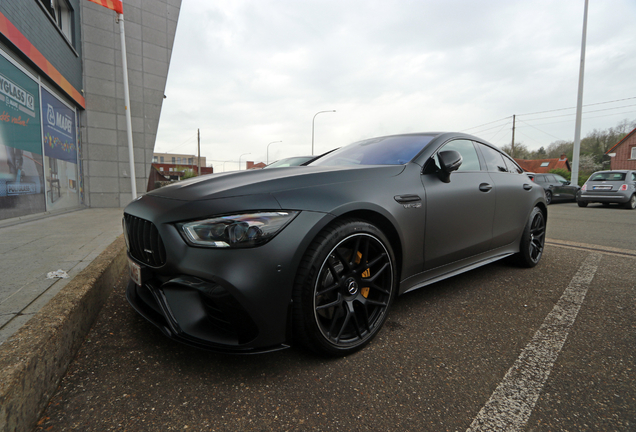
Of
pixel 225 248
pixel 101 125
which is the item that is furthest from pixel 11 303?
pixel 101 125

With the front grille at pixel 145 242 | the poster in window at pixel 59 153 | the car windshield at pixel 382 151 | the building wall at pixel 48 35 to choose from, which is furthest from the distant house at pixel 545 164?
the front grille at pixel 145 242

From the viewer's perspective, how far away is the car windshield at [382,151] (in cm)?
256

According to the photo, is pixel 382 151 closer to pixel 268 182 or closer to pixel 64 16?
pixel 268 182

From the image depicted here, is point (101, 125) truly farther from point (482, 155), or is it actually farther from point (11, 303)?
point (482, 155)

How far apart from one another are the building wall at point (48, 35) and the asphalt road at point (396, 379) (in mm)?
5892

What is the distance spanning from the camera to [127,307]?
2471mm

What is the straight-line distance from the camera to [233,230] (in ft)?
5.11

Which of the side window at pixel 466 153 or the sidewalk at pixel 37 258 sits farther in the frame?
the side window at pixel 466 153

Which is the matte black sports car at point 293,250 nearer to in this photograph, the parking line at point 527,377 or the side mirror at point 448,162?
the side mirror at point 448,162

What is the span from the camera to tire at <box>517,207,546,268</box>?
349 cm

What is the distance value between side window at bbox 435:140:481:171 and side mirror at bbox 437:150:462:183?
412 millimetres

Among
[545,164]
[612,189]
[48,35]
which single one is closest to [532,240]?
[48,35]

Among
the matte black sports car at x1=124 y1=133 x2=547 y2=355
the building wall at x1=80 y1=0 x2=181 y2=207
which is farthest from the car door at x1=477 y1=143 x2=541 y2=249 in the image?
the building wall at x1=80 y1=0 x2=181 y2=207

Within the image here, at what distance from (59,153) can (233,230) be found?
332 inches
